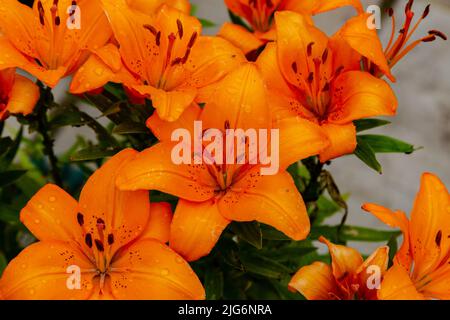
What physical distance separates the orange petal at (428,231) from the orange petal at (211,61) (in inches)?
11.8

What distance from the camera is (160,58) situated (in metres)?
0.90

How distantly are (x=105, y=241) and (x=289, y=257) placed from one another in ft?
1.35

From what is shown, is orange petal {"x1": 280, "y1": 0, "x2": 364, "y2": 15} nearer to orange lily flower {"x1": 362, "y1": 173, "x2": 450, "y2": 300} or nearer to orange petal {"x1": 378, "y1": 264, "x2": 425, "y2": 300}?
orange lily flower {"x1": 362, "y1": 173, "x2": 450, "y2": 300}

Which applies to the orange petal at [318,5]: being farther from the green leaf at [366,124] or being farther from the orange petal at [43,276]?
the orange petal at [43,276]

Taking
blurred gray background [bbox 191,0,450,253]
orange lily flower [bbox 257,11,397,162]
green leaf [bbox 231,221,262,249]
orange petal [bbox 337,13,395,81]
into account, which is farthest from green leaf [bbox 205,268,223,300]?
blurred gray background [bbox 191,0,450,253]

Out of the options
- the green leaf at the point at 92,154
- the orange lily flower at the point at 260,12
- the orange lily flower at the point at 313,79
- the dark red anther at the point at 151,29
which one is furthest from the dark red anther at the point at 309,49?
the green leaf at the point at 92,154

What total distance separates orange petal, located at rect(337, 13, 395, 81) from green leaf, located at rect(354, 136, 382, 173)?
136 mm

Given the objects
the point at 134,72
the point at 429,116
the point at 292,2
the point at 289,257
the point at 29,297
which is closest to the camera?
the point at 29,297

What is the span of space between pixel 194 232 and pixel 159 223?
6 centimetres

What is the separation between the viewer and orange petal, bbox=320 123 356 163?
856 millimetres

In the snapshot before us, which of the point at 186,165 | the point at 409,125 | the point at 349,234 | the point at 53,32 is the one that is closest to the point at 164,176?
the point at 186,165

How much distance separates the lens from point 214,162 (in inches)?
34.0
